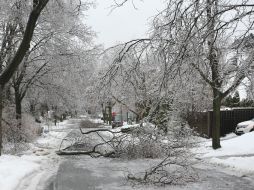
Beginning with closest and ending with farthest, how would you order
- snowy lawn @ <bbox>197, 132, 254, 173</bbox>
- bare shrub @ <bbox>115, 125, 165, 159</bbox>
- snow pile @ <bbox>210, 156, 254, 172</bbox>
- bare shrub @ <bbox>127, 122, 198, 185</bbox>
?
1. bare shrub @ <bbox>127, 122, 198, 185</bbox>
2. snow pile @ <bbox>210, 156, 254, 172</bbox>
3. snowy lawn @ <bbox>197, 132, 254, 173</bbox>
4. bare shrub @ <bbox>115, 125, 165, 159</bbox>

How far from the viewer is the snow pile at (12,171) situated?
1107 cm

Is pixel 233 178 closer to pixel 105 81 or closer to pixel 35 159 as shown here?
pixel 105 81

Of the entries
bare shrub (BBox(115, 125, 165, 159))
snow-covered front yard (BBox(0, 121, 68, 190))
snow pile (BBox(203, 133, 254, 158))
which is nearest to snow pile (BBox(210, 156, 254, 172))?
snow pile (BBox(203, 133, 254, 158))

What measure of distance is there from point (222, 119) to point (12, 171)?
17134 mm

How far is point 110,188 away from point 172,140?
188 inches

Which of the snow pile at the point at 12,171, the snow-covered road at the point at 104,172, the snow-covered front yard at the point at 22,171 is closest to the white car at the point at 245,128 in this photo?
the snow-covered road at the point at 104,172

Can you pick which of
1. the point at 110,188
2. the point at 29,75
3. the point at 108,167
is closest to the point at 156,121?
the point at 108,167

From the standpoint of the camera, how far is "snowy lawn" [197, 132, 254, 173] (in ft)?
48.8

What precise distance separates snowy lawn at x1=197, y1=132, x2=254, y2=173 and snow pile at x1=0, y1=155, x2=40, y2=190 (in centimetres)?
707

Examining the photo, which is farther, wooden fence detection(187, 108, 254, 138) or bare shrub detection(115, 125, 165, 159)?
wooden fence detection(187, 108, 254, 138)

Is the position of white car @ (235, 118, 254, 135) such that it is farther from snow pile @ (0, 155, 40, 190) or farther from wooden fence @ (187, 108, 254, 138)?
snow pile @ (0, 155, 40, 190)

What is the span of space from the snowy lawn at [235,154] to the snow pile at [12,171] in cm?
707

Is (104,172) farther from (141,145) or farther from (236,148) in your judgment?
(236,148)

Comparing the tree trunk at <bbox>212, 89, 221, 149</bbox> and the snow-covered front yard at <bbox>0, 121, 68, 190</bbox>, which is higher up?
the tree trunk at <bbox>212, 89, 221, 149</bbox>
